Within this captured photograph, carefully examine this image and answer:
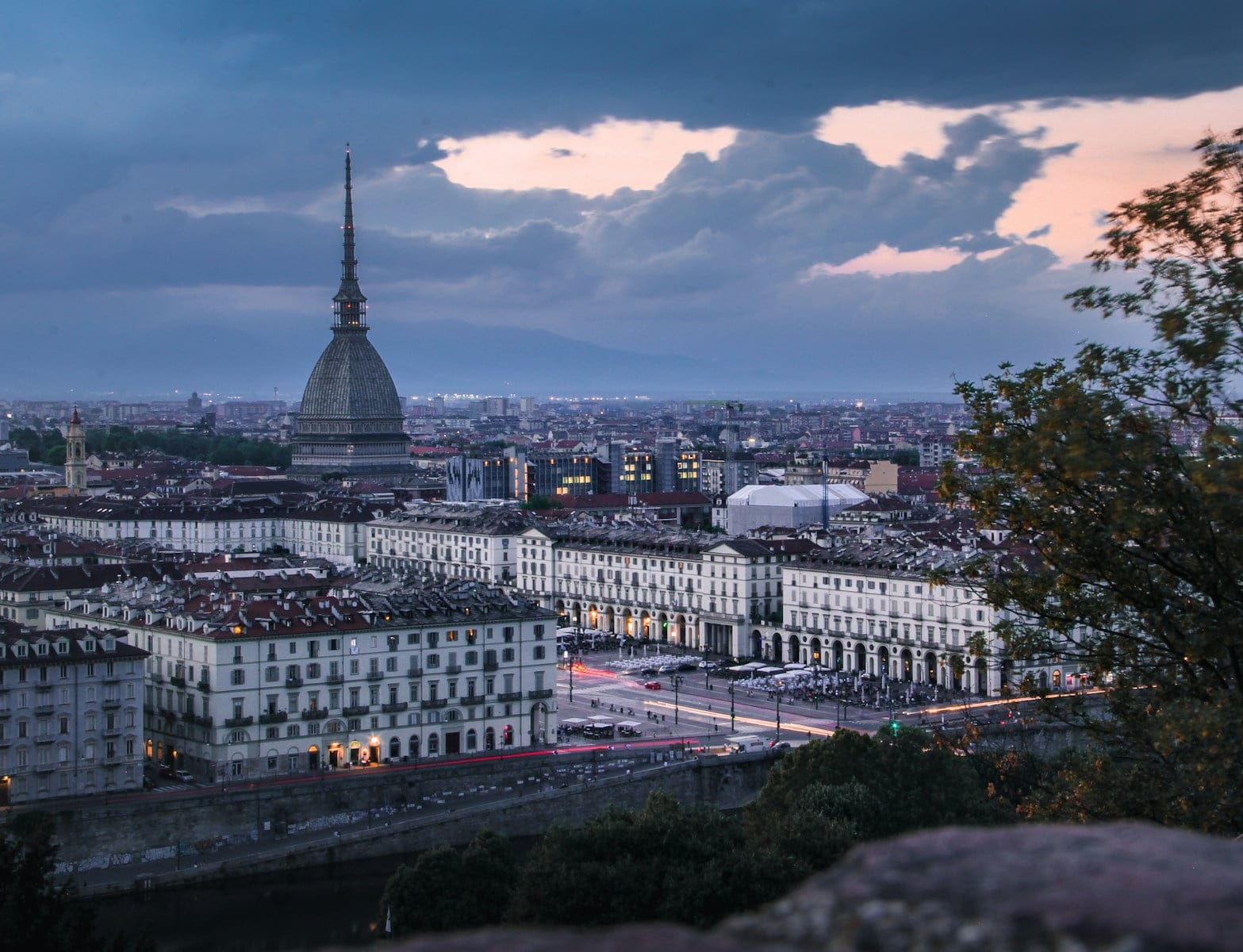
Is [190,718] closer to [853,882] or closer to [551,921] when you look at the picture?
[551,921]

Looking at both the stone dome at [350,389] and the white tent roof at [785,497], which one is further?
the stone dome at [350,389]

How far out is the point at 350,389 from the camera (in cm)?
15475

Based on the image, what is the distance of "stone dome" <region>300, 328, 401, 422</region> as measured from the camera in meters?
155

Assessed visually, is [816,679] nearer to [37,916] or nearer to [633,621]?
[633,621]

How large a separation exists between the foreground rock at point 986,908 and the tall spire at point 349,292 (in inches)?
6212

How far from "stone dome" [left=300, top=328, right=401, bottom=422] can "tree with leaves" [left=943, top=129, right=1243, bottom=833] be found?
465 feet

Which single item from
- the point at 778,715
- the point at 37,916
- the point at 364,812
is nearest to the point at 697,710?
the point at 778,715

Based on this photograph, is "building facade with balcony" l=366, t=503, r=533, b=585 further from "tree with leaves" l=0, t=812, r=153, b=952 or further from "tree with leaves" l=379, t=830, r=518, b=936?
"tree with leaves" l=0, t=812, r=153, b=952

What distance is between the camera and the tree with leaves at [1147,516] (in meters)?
12.1

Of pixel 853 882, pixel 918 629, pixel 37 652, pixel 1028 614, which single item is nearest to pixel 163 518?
pixel 918 629

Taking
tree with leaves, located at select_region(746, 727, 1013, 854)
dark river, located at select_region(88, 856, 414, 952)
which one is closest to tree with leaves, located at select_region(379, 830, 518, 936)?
dark river, located at select_region(88, 856, 414, 952)

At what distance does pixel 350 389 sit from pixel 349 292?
36.4ft

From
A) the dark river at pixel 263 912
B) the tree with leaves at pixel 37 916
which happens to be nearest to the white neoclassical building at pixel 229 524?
the dark river at pixel 263 912

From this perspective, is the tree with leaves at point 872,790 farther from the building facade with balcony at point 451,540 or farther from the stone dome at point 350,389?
the stone dome at point 350,389
